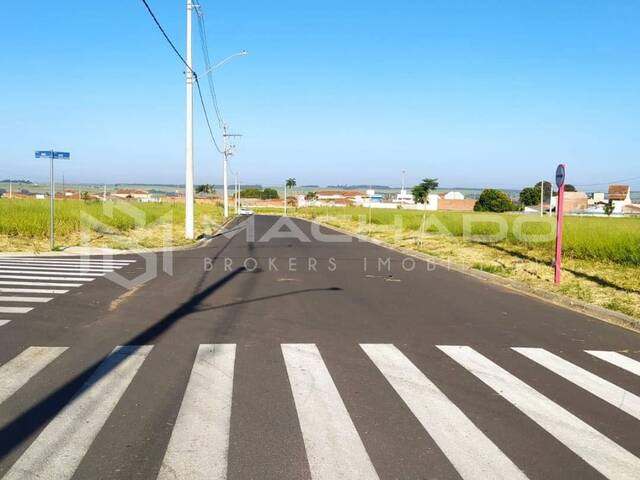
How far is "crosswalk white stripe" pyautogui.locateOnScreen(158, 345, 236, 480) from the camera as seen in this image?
399 cm

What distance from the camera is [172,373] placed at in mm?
6227

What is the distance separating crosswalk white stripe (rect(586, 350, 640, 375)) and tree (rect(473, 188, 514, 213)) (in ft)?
353

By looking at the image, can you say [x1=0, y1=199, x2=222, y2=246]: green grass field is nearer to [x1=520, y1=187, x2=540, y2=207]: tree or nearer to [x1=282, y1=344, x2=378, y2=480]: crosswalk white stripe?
[x1=282, y1=344, x2=378, y2=480]: crosswalk white stripe

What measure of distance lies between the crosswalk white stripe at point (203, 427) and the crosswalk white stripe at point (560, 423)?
260 cm

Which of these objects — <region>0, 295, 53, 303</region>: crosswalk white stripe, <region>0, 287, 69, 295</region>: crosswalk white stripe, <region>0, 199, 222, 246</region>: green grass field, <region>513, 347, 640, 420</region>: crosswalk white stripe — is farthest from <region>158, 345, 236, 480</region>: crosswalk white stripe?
<region>0, 199, 222, 246</region>: green grass field

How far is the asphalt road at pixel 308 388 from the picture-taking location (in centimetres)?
418

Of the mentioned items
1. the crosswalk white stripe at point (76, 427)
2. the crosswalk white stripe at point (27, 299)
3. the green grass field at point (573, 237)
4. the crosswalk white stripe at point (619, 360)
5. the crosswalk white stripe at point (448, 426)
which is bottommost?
the crosswalk white stripe at point (619, 360)

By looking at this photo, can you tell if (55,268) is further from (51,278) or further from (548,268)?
(548,268)

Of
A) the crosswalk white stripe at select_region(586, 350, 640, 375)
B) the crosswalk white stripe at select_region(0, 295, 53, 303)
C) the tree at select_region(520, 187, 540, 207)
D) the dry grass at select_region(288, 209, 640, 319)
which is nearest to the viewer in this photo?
the crosswalk white stripe at select_region(586, 350, 640, 375)

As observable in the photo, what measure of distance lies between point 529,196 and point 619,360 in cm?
13959

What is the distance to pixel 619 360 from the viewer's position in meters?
7.33

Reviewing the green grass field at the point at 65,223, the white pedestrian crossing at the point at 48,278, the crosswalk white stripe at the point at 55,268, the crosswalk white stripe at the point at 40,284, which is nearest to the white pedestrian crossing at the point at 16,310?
the crosswalk white stripe at the point at 40,284

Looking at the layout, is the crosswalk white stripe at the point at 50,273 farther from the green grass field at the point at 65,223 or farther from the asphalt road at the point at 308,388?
the green grass field at the point at 65,223

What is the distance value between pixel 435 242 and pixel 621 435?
904 inches
